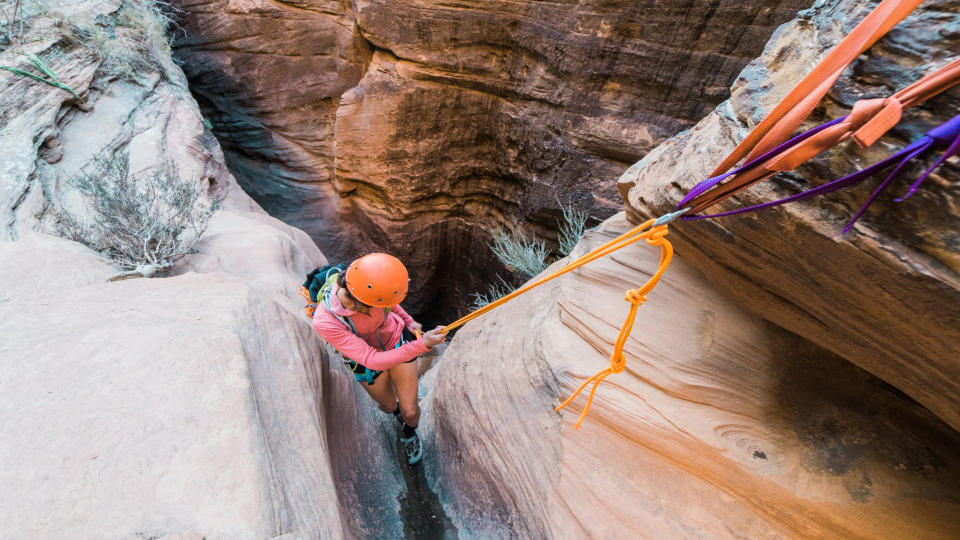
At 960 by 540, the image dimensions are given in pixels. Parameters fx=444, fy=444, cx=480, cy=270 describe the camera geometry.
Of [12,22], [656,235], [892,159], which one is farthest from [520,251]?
[12,22]

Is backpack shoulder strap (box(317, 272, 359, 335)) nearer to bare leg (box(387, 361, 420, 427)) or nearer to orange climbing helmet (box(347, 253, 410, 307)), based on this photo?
orange climbing helmet (box(347, 253, 410, 307))

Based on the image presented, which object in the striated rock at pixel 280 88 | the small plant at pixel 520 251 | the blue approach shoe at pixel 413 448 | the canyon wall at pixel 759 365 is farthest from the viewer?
the striated rock at pixel 280 88

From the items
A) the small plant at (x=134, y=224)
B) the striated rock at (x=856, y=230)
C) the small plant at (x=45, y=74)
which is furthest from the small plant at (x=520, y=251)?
the small plant at (x=45, y=74)

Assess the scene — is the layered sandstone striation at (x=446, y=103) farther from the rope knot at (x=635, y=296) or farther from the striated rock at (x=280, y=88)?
the rope knot at (x=635, y=296)

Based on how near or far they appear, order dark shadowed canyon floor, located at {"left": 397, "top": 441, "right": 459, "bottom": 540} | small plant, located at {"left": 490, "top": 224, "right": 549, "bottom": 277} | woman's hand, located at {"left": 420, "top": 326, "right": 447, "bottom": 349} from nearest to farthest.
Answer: woman's hand, located at {"left": 420, "top": 326, "right": 447, "bottom": 349} → dark shadowed canyon floor, located at {"left": 397, "top": 441, "right": 459, "bottom": 540} → small plant, located at {"left": 490, "top": 224, "right": 549, "bottom": 277}

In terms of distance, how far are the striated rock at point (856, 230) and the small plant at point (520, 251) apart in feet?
12.8

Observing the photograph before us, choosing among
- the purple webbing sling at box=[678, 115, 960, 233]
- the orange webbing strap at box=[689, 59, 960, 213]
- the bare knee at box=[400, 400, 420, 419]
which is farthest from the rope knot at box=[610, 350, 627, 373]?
the bare knee at box=[400, 400, 420, 419]

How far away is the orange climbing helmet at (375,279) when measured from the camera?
2.31 m

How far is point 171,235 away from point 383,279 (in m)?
2.41

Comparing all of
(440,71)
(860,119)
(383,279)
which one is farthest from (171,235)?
(860,119)

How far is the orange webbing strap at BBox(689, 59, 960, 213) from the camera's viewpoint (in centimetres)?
98

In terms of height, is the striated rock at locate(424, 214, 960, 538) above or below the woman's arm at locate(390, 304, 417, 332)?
above

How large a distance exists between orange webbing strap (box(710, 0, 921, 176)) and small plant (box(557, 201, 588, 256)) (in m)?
4.46

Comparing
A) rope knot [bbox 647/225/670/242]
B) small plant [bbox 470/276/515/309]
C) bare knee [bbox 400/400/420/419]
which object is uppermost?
rope knot [bbox 647/225/670/242]
